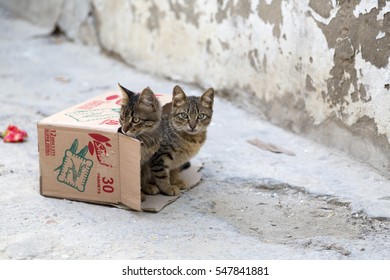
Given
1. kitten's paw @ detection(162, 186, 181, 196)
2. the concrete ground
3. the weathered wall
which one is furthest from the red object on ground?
the weathered wall

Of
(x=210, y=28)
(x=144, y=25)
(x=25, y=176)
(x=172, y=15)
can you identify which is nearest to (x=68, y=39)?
(x=144, y=25)

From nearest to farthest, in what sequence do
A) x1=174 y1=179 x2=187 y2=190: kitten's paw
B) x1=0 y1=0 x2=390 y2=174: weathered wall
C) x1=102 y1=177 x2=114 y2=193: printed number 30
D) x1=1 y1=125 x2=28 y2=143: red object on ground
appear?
x1=102 y1=177 x2=114 y2=193: printed number 30 → x1=174 y1=179 x2=187 y2=190: kitten's paw → x1=0 y1=0 x2=390 y2=174: weathered wall → x1=1 y1=125 x2=28 y2=143: red object on ground

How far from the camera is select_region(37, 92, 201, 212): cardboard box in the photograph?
3.74m

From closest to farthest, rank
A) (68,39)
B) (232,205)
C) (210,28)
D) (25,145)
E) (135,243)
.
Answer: (135,243) < (232,205) < (25,145) < (210,28) < (68,39)

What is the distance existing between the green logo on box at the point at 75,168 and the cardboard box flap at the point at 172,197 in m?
0.40

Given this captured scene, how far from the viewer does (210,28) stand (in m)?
6.04

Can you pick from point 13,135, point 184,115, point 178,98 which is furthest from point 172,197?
point 13,135

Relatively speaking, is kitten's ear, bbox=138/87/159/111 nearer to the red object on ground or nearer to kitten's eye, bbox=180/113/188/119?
kitten's eye, bbox=180/113/188/119

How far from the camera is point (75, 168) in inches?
154

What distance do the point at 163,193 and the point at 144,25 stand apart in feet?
10.6

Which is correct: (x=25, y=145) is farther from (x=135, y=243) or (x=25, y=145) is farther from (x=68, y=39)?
(x=68, y=39)

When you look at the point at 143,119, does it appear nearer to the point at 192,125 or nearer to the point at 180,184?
the point at 192,125

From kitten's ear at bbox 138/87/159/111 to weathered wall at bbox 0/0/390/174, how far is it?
4.92 feet

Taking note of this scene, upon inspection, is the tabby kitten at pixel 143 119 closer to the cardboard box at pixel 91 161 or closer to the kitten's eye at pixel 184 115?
the cardboard box at pixel 91 161
